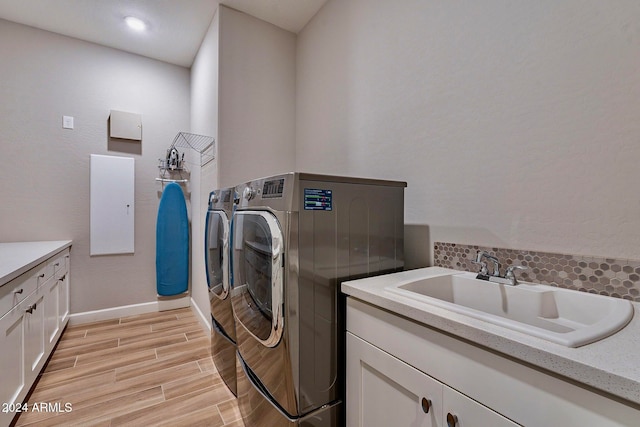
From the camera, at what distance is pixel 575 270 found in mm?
987

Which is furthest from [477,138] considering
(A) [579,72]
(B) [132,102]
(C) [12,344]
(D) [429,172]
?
(B) [132,102]

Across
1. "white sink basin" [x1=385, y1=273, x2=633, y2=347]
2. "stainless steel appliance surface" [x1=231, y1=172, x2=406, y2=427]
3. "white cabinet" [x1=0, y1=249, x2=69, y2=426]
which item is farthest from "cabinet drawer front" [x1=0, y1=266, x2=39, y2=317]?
"white sink basin" [x1=385, y1=273, x2=633, y2=347]

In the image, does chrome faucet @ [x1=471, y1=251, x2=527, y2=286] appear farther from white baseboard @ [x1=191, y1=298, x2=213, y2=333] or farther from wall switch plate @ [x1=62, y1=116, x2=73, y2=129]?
wall switch plate @ [x1=62, y1=116, x2=73, y2=129]

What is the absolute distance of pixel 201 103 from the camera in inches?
112

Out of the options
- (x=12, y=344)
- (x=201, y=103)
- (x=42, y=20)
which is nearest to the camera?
(x=12, y=344)

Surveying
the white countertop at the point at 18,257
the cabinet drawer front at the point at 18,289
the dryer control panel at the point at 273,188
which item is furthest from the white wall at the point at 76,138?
the dryer control panel at the point at 273,188

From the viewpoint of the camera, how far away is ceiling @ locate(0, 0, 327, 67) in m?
2.31

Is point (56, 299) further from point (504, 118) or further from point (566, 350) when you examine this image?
point (504, 118)

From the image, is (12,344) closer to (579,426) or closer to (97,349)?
(97,349)

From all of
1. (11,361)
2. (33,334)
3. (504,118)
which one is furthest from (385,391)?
(33,334)

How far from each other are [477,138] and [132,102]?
3.46 metres

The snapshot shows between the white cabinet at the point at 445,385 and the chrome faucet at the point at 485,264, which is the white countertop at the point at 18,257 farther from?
the chrome faucet at the point at 485,264

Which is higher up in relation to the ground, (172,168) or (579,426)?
(172,168)

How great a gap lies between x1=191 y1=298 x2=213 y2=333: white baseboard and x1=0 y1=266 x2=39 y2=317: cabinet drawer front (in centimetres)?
122
